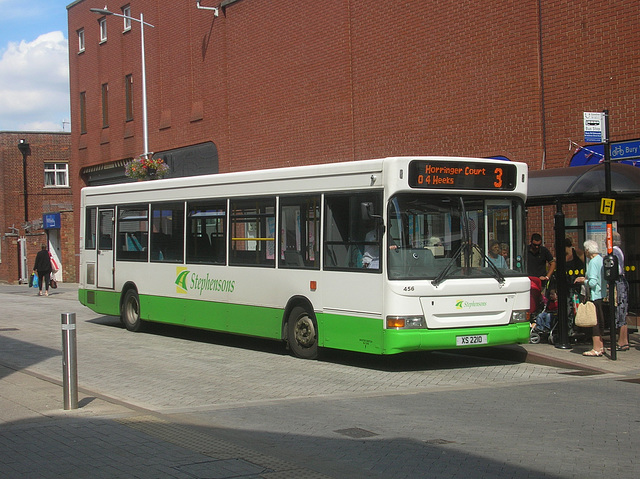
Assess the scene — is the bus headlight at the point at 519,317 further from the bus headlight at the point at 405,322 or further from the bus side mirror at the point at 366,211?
the bus side mirror at the point at 366,211

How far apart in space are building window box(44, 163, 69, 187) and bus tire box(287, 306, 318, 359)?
3981 cm

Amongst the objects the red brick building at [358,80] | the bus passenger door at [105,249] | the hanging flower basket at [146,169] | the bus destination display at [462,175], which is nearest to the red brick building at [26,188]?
the red brick building at [358,80]

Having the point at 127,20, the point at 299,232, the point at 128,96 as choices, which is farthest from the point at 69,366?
the point at 127,20

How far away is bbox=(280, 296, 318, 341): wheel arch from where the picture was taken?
1239 centimetres

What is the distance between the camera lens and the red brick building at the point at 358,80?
1641 cm

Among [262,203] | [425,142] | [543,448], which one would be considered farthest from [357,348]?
[425,142]

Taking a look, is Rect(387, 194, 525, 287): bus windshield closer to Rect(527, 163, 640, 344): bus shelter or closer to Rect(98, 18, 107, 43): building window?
Rect(527, 163, 640, 344): bus shelter

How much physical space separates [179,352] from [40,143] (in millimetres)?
38278

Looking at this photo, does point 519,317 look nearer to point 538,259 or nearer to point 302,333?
point 538,259

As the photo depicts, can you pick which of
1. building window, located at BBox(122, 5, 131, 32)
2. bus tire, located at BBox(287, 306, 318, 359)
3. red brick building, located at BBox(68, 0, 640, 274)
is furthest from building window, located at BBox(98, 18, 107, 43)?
bus tire, located at BBox(287, 306, 318, 359)

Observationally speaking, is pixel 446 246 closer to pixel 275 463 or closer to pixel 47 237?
pixel 275 463

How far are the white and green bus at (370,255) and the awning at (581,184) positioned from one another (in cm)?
153

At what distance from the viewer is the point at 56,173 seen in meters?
49.6

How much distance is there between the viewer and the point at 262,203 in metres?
13.4
